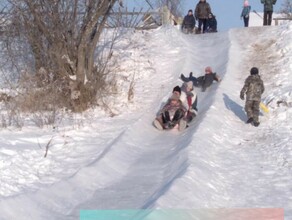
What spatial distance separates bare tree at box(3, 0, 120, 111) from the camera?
49.0 feet

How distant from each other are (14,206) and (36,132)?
15.9 ft

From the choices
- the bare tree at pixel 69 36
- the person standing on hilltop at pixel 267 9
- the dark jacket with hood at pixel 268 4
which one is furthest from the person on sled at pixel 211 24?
the bare tree at pixel 69 36

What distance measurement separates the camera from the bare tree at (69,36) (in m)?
14.9

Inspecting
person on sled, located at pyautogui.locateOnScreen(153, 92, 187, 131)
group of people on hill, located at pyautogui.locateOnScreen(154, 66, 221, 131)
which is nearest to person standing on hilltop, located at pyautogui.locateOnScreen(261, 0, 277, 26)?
group of people on hill, located at pyautogui.locateOnScreen(154, 66, 221, 131)

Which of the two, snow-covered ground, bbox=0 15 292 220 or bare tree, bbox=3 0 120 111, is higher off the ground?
bare tree, bbox=3 0 120 111

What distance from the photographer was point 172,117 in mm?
12953

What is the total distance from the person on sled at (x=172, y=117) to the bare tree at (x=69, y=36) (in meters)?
2.57

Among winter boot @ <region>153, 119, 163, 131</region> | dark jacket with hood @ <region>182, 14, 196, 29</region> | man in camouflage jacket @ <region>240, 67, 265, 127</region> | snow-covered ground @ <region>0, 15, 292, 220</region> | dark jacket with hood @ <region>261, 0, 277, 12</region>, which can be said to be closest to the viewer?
snow-covered ground @ <region>0, 15, 292, 220</region>

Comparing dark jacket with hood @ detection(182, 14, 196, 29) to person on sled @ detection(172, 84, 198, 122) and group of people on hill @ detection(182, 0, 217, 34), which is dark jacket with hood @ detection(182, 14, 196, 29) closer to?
group of people on hill @ detection(182, 0, 217, 34)

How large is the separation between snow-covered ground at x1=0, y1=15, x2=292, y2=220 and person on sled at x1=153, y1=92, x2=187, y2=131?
7.9 inches

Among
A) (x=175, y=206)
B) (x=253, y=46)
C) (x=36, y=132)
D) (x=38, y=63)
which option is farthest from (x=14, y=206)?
(x=253, y=46)

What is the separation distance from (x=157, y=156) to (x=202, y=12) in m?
15.8

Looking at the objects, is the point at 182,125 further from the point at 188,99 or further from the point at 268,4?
the point at 268,4

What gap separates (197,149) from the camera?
10266 millimetres
